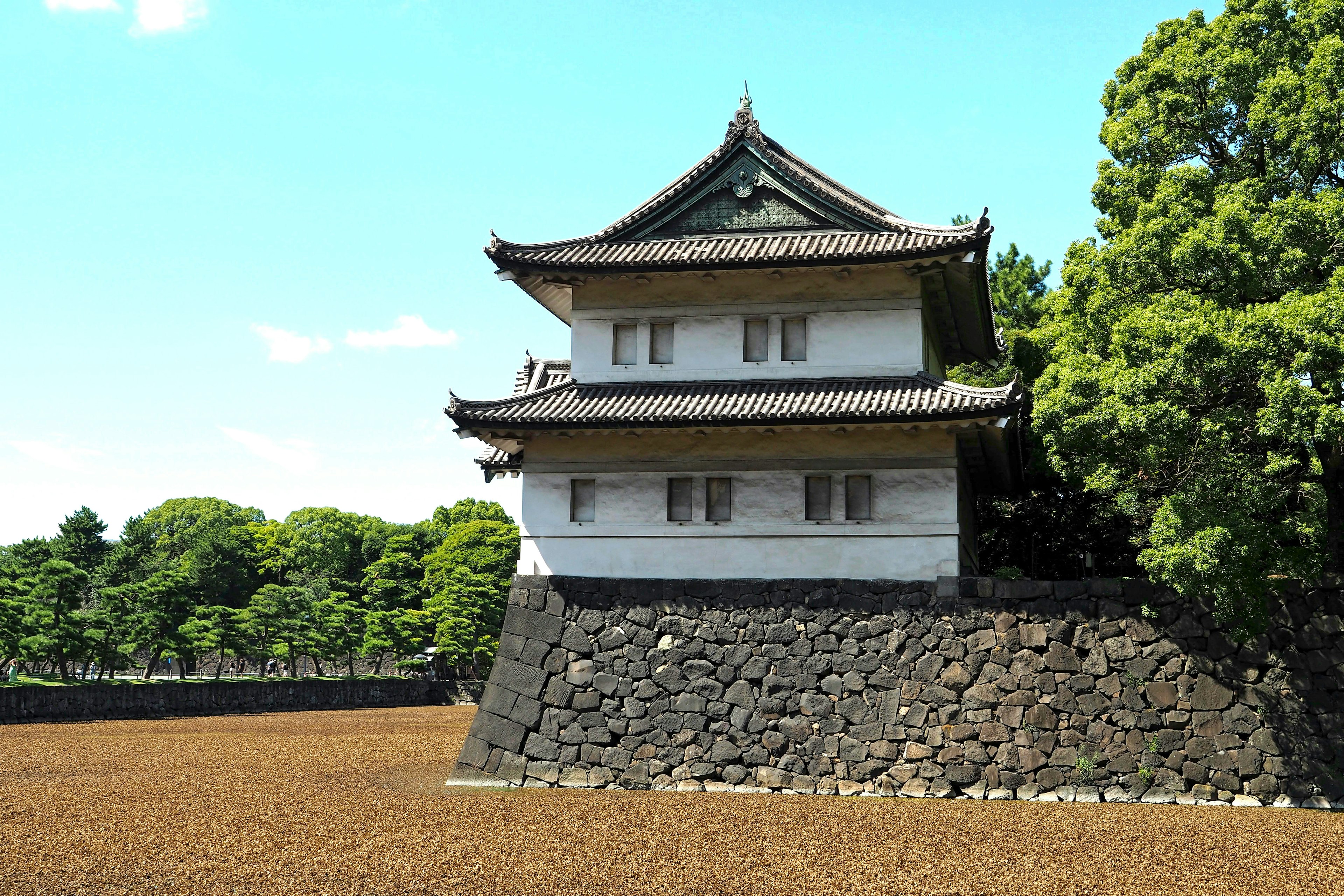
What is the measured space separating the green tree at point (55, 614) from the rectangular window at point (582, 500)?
27267mm

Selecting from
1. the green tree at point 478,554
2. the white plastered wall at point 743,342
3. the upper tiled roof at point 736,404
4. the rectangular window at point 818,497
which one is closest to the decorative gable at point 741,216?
the white plastered wall at point 743,342

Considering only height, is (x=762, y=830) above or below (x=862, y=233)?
below

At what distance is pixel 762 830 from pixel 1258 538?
8812mm

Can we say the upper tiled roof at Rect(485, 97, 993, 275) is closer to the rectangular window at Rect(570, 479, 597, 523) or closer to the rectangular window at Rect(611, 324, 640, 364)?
the rectangular window at Rect(611, 324, 640, 364)

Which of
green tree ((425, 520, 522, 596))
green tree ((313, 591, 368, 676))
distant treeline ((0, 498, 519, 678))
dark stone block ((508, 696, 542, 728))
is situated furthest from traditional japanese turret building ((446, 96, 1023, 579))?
green tree ((425, 520, 522, 596))

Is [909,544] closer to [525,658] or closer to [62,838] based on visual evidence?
[525,658]

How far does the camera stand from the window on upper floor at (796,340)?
2098 cm

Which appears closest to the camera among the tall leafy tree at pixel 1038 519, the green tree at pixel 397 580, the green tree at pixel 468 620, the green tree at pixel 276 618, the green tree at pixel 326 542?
the tall leafy tree at pixel 1038 519

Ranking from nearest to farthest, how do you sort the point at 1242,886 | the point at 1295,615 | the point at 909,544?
1. the point at 1242,886
2. the point at 1295,615
3. the point at 909,544

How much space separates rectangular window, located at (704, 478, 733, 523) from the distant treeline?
21.0 m

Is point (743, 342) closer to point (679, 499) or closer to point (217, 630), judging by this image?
point (679, 499)

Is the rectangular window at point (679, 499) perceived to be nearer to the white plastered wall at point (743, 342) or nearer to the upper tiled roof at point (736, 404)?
the upper tiled roof at point (736, 404)

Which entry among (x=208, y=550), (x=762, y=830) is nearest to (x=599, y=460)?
(x=762, y=830)

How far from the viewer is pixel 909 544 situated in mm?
19391
